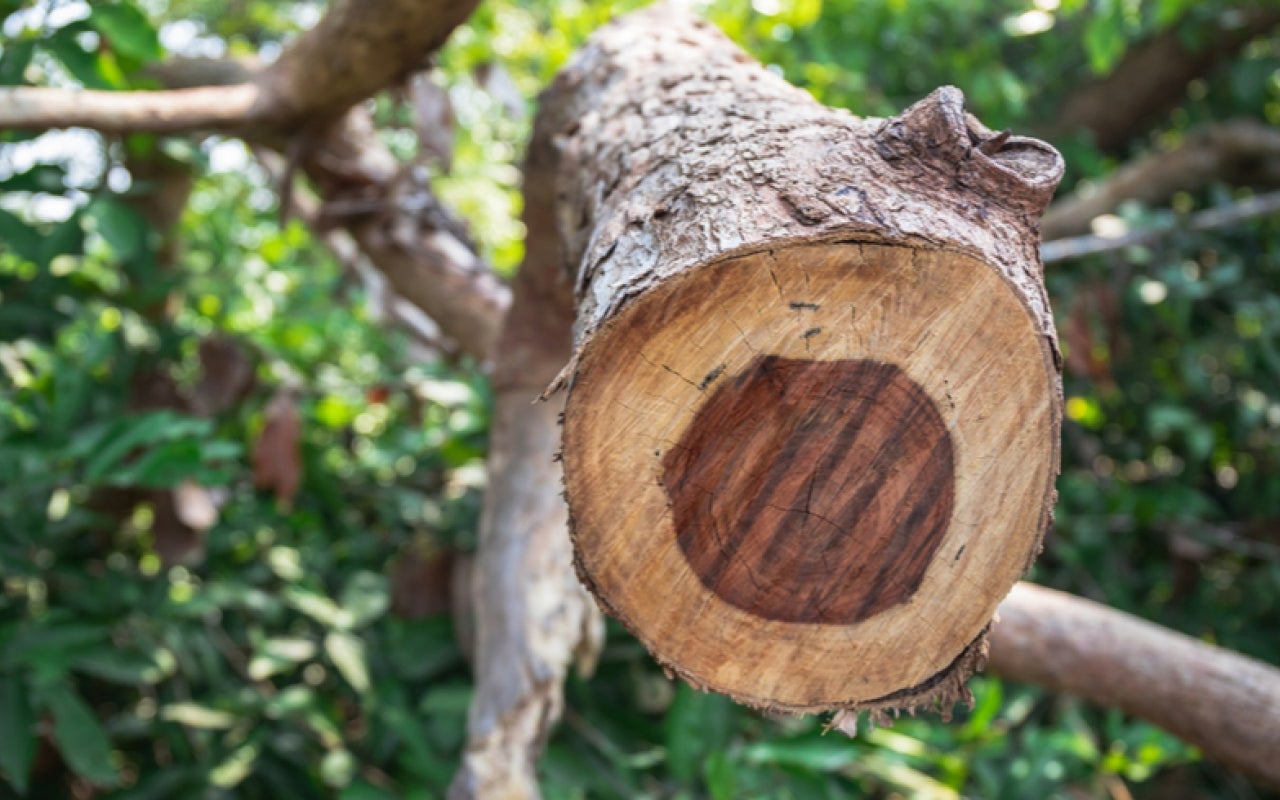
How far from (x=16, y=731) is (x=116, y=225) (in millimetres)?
947

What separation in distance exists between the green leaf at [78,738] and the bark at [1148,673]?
5.22 feet

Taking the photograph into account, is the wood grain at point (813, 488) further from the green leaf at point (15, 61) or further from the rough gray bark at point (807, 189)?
the green leaf at point (15, 61)

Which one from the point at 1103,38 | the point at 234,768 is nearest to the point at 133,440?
the point at 234,768

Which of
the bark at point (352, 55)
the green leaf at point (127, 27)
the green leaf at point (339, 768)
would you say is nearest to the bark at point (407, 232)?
the bark at point (352, 55)

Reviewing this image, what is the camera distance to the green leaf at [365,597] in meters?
2.28

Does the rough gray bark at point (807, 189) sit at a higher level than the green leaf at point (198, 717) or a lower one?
higher

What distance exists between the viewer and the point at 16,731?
5.83 feet

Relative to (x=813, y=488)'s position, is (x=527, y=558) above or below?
below

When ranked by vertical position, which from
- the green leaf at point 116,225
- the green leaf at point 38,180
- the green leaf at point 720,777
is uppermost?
the green leaf at point 38,180

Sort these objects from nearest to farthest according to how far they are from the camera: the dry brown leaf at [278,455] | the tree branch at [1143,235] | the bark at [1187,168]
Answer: the dry brown leaf at [278,455] < the tree branch at [1143,235] < the bark at [1187,168]

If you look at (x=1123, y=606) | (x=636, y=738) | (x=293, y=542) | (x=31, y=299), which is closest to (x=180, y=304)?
(x=31, y=299)

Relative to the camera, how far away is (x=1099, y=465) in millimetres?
3105

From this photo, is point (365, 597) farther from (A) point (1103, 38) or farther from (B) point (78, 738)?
(A) point (1103, 38)

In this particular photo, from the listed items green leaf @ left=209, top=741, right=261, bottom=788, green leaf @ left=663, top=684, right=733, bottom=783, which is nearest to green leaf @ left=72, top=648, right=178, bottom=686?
green leaf @ left=209, top=741, right=261, bottom=788
